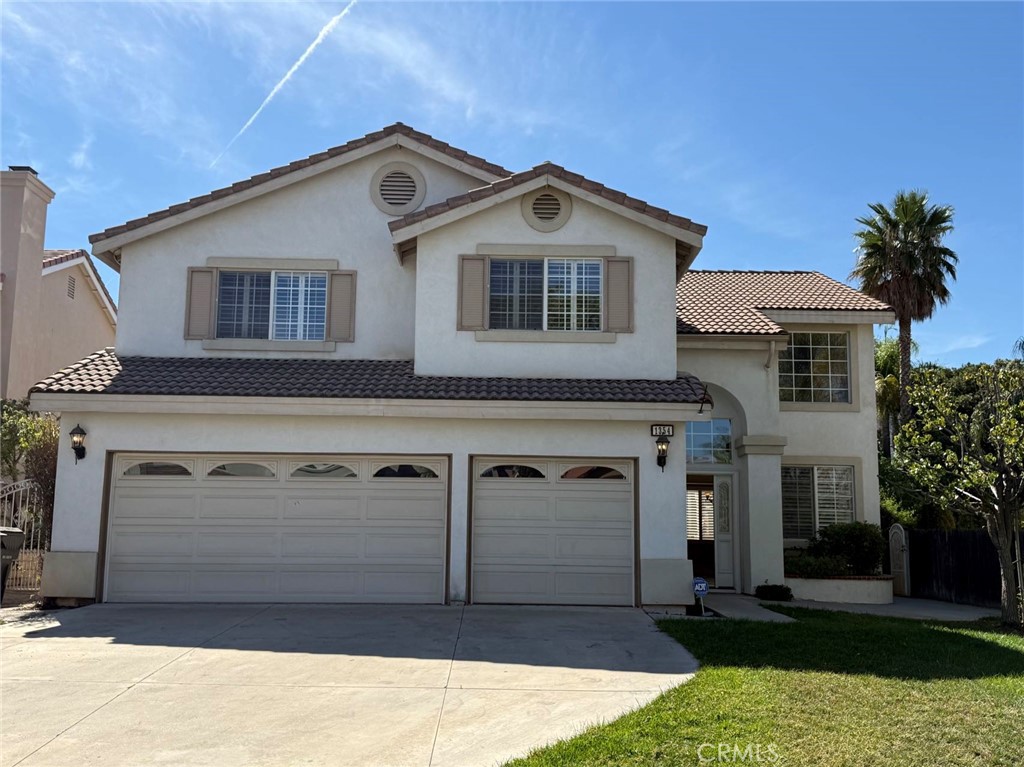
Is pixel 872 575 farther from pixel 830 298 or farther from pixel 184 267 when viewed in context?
pixel 184 267

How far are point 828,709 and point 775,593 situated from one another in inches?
350

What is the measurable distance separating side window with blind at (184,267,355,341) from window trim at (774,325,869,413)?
347 inches

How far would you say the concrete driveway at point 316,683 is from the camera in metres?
6.54

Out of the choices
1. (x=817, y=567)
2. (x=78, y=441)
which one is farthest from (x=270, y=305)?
(x=817, y=567)

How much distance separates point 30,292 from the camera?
1995 cm

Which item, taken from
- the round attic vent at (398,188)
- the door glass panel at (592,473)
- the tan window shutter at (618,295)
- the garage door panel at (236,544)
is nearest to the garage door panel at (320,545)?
the garage door panel at (236,544)

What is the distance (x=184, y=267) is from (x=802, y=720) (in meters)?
12.3

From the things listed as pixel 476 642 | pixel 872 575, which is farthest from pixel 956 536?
pixel 476 642

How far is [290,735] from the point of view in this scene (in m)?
6.79

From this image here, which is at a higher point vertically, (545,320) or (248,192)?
(248,192)

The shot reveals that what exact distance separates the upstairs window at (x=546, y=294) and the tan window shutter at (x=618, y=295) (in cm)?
14

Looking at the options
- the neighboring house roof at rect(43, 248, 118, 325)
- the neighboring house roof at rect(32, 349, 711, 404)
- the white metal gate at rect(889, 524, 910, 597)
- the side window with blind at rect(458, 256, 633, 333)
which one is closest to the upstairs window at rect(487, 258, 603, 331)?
the side window with blind at rect(458, 256, 633, 333)

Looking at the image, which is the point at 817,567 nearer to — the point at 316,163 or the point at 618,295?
the point at 618,295

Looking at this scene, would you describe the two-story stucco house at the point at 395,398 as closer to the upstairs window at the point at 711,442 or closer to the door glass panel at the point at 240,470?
the door glass panel at the point at 240,470
